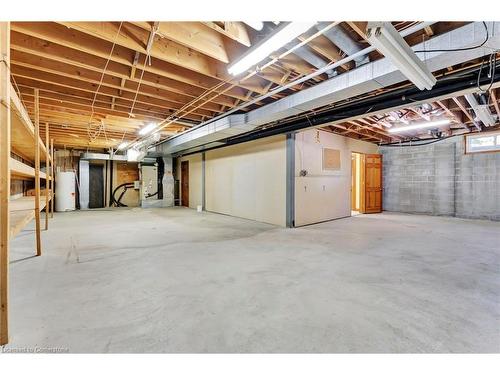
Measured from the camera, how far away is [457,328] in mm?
1615

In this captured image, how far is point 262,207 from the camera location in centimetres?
605

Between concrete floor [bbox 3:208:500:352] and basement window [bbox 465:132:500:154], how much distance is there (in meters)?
3.56

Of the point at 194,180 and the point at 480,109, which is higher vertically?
the point at 480,109

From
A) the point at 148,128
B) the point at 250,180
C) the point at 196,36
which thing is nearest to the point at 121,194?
the point at 148,128

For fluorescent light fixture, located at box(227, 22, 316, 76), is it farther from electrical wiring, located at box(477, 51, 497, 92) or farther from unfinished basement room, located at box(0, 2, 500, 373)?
electrical wiring, located at box(477, 51, 497, 92)

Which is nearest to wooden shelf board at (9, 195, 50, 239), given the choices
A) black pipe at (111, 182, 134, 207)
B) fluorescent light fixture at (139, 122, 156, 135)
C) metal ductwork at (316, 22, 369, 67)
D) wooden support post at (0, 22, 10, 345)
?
wooden support post at (0, 22, 10, 345)

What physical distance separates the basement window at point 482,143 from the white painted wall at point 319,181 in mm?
2991

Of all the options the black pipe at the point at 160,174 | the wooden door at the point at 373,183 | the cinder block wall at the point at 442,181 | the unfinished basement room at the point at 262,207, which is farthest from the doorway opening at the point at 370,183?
the black pipe at the point at 160,174

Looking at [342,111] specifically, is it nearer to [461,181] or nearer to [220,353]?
[220,353]

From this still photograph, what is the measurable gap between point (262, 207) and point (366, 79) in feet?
13.1

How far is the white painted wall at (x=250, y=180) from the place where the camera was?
5.56m

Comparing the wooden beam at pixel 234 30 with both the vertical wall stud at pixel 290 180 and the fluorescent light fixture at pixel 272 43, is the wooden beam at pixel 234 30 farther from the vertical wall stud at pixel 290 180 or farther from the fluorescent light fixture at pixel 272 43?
the vertical wall stud at pixel 290 180

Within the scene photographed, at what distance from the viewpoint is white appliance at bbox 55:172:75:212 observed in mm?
8016

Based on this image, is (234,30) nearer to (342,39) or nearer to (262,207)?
(342,39)
